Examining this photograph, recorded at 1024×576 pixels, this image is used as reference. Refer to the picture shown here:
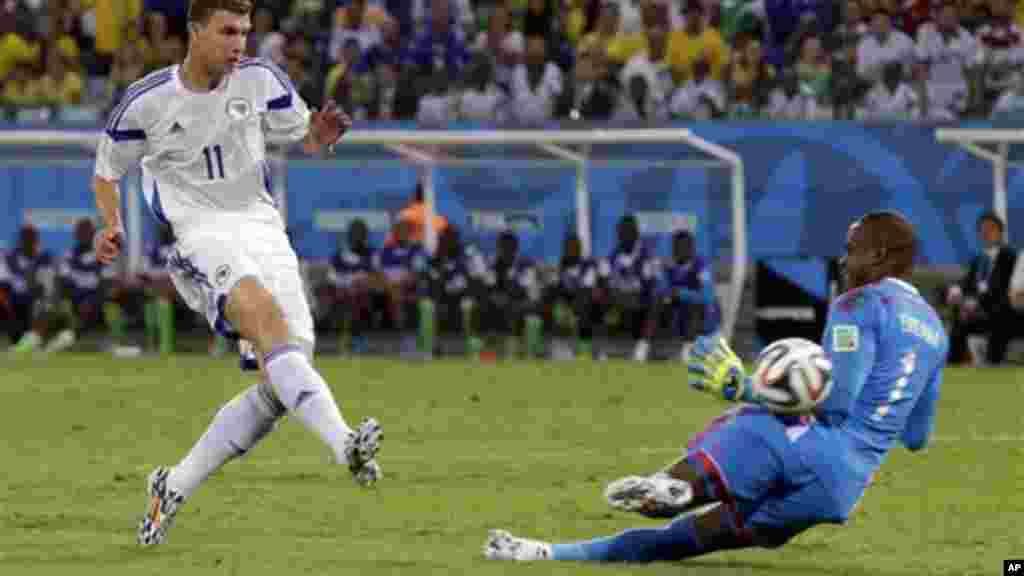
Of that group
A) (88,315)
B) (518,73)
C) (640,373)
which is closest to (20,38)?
(88,315)

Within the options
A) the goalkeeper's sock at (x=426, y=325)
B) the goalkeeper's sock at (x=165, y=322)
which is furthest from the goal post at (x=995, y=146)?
the goalkeeper's sock at (x=165, y=322)

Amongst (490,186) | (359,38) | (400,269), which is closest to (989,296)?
(490,186)

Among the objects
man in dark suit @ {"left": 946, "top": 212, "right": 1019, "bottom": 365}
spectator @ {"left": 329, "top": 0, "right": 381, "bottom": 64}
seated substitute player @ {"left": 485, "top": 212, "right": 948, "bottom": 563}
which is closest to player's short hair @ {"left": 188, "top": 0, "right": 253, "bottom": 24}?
seated substitute player @ {"left": 485, "top": 212, "right": 948, "bottom": 563}

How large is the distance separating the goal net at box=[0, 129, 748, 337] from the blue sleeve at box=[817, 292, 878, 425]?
17204mm

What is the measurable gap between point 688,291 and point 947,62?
149 inches

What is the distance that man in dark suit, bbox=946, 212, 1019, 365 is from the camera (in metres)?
24.5

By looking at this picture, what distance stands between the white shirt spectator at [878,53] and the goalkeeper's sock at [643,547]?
17.7 metres

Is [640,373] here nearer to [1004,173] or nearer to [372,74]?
[1004,173]

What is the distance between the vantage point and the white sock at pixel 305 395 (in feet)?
31.6

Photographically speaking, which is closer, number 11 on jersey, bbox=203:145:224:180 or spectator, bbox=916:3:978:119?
number 11 on jersey, bbox=203:145:224:180

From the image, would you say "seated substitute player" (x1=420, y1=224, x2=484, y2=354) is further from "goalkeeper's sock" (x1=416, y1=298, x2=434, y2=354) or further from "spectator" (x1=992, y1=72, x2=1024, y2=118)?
"spectator" (x1=992, y1=72, x2=1024, y2=118)

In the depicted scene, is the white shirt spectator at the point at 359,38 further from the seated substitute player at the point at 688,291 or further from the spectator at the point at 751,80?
the seated substitute player at the point at 688,291

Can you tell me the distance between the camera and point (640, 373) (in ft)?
Result: 77.7

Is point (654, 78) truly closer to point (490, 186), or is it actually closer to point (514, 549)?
point (490, 186)
